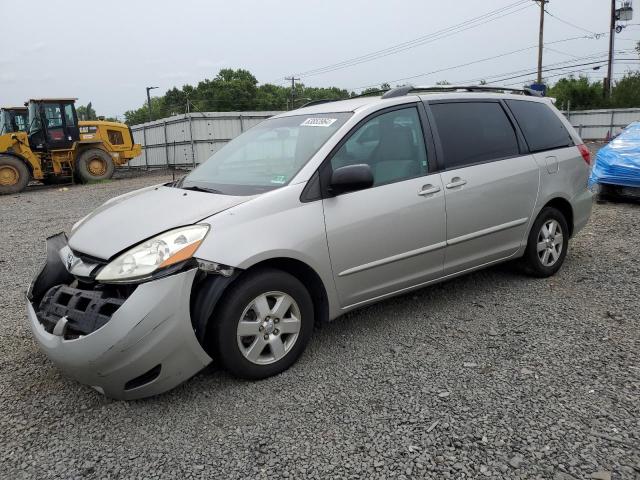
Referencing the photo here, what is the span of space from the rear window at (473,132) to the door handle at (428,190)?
0.26m

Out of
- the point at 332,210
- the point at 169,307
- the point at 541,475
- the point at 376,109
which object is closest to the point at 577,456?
the point at 541,475

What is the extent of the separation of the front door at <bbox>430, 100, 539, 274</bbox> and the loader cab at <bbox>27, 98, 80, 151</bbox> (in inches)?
634

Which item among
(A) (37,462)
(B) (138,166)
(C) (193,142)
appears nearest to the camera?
(A) (37,462)

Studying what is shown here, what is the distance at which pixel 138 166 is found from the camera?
2831cm

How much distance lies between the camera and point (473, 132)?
4164mm

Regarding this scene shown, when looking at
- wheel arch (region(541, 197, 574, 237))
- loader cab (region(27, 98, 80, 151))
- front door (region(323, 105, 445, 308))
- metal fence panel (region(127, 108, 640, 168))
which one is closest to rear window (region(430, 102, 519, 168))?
front door (region(323, 105, 445, 308))

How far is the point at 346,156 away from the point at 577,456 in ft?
7.12

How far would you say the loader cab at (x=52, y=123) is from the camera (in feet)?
54.1

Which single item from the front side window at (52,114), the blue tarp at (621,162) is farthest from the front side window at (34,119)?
the blue tarp at (621,162)

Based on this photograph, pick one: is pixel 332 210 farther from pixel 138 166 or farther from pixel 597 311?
pixel 138 166

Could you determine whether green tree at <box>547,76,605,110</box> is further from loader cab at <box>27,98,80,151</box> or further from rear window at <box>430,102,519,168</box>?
rear window at <box>430,102,519,168</box>

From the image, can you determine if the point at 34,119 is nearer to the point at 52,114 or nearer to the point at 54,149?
the point at 52,114

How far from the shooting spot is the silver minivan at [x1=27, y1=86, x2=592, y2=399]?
2.70m

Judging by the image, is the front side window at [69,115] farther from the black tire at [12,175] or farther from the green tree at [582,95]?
the green tree at [582,95]
